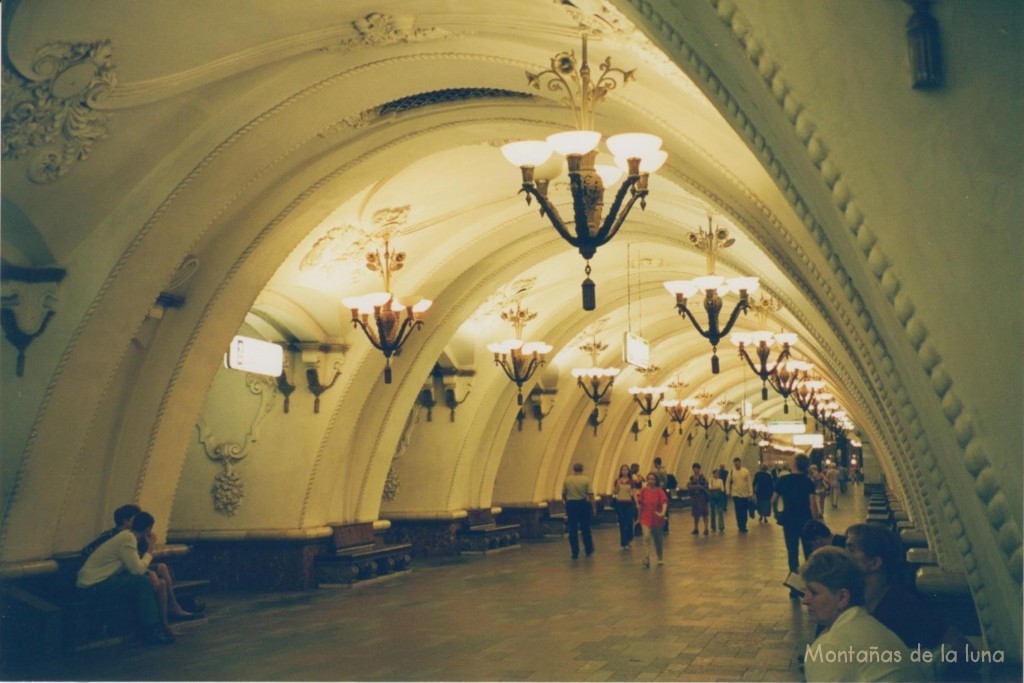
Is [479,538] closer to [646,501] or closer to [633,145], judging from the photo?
[646,501]

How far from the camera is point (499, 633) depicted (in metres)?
7.23

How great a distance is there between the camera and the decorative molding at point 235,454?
10617 millimetres

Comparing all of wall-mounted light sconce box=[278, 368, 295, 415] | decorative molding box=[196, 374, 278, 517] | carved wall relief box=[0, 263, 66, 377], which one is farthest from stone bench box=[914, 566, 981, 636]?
decorative molding box=[196, 374, 278, 517]

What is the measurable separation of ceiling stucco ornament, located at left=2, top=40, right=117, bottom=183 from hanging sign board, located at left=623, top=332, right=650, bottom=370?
6631mm

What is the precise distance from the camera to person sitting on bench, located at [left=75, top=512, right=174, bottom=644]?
6.79 metres

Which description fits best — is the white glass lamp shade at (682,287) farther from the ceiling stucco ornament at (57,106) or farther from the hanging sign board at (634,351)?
the ceiling stucco ornament at (57,106)

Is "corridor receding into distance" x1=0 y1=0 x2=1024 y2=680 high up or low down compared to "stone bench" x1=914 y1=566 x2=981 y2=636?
up

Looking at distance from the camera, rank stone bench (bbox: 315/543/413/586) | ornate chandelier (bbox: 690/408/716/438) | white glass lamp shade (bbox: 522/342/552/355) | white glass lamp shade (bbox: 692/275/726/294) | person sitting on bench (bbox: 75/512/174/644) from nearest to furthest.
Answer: person sitting on bench (bbox: 75/512/174/644) → white glass lamp shade (bbox: 692/275/726/294) → stone bench (bbox: 315/543/413/586) → white glass lamp shade (bbox: 522/342/552/355) → ornate chandelier (bbox: 690/408/716/438)

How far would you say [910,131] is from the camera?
2.01m

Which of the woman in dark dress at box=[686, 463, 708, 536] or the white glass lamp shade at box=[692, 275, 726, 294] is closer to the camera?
the white glass lamp shade at box=[692, 275, 726, 294]

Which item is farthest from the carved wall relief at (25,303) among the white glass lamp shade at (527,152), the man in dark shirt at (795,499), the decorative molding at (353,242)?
the man in dark shirt at (795,499)

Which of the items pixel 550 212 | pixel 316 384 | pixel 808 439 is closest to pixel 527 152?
pixel 550 212

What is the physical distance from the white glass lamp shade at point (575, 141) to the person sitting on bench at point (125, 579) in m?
4.19

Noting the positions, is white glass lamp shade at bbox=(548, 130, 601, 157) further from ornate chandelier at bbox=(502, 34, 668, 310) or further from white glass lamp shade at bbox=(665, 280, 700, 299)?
white glass lamp shade at bbox=(665, 280, 700, 299)
